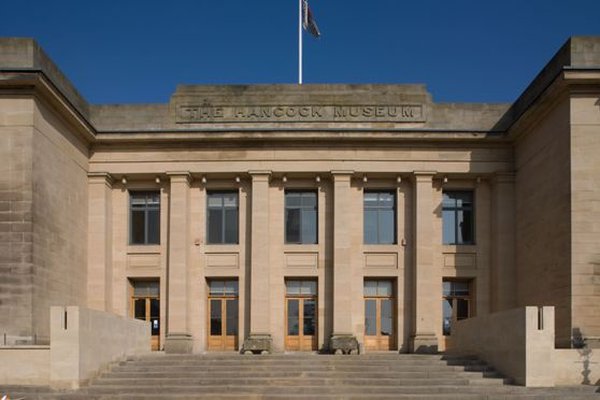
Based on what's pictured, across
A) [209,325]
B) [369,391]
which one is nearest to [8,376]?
[369,391]

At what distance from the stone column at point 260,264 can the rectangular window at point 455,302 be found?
22.4 ft

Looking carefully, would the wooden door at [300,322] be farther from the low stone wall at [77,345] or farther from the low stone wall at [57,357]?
the low stone wall at [57,357]

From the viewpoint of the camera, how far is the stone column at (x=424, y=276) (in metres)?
27.8

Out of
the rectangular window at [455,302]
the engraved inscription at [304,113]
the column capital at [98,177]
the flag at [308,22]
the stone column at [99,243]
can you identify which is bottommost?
the rectangular window at [455,302]

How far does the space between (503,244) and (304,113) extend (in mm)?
8955

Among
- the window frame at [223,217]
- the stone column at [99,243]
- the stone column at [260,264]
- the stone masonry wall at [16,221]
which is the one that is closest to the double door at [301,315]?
the stone column at [260,264]

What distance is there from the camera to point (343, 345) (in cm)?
2720

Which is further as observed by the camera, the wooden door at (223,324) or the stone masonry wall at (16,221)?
the wooden door at (223,324)

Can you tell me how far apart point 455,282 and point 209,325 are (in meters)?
9.64

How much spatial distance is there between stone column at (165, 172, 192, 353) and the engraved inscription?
7.95 feet

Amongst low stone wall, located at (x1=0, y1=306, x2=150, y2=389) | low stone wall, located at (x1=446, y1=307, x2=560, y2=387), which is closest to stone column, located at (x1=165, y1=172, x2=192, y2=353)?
low stone wall, located at (x1=0, y1=306, x2=150, y2=389)

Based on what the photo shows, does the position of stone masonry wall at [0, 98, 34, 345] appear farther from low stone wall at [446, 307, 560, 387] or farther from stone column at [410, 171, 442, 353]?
stone column at [410, 171, 442, 353]

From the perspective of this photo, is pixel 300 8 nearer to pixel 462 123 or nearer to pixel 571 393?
pixel 462 123

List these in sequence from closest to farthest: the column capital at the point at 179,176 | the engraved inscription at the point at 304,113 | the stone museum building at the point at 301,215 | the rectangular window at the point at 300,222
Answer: the stone museum building at the point at 301,215 < the column capital at the point at 179,176 < the engraved inscription at the point at 304,113 < the rectangular window at the point at 300,222
